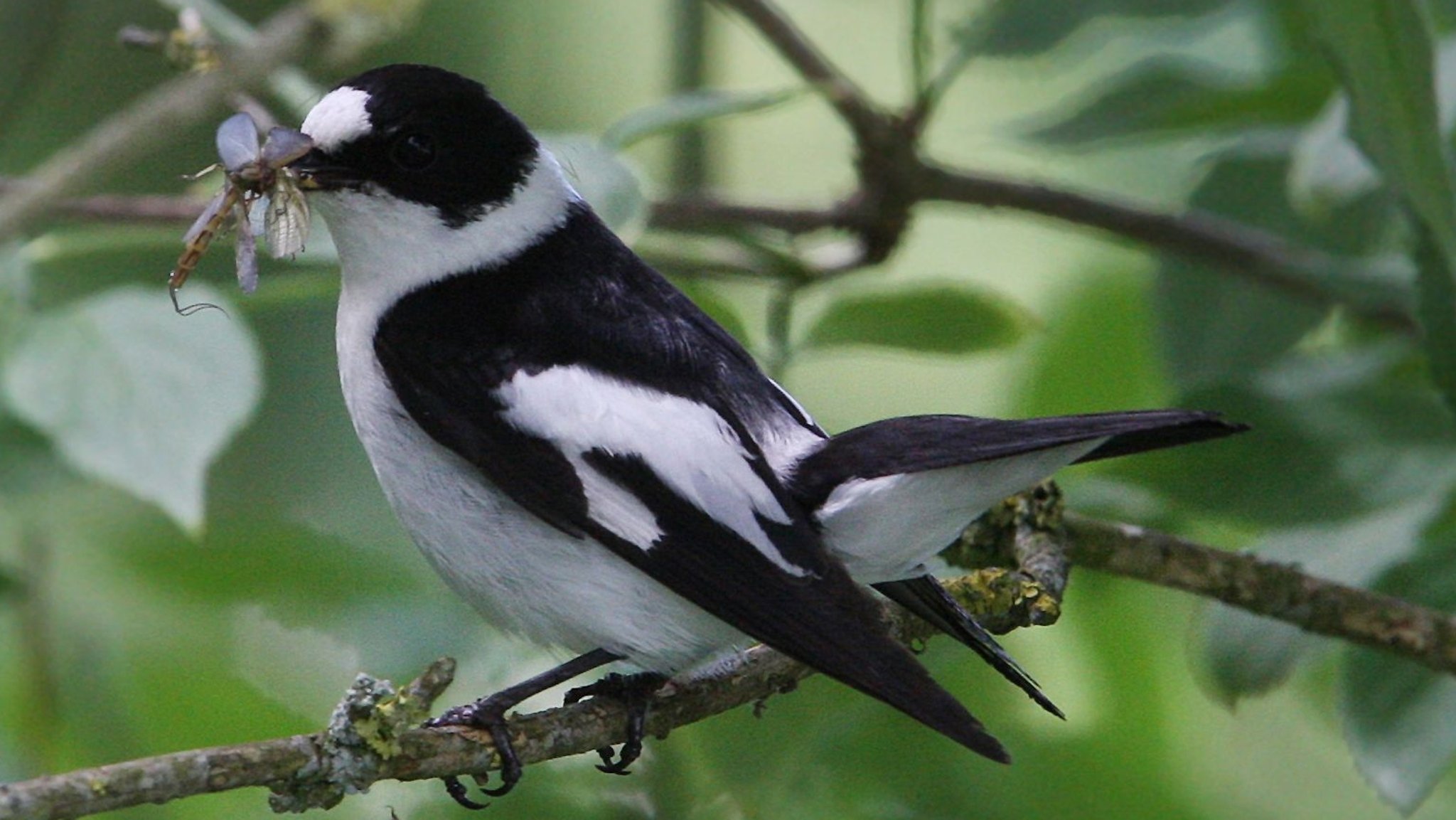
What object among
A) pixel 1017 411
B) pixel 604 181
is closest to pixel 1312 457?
pixel 1017 411

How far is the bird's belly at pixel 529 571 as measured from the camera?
1917mm

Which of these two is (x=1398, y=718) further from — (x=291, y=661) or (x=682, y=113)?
(x=291, y=661)

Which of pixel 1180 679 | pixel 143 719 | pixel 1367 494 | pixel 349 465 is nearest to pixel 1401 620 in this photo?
pixel 1367 494

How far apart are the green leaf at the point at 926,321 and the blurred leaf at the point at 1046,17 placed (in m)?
0.52

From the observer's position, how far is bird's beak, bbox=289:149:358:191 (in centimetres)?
200

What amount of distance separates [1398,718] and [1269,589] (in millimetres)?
244

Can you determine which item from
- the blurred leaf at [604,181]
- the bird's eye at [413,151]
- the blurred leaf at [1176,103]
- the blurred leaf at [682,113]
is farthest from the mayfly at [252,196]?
the blurred leaf at [1176,103]

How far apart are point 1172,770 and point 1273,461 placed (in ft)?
1.61

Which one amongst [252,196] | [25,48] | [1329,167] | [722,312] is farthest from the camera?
[25,48]

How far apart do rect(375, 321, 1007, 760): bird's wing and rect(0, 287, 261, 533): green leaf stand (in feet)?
0.73

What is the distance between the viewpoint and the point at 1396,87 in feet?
6.36

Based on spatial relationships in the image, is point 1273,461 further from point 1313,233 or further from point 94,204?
point 94,204

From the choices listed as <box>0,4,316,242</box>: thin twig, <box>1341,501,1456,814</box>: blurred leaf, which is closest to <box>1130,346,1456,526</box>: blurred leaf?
<box>1341,501,1456,814</box>: blurred leaf

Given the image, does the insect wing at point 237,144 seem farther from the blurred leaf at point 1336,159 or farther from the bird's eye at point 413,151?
the blurred leaf at point 1336,159
